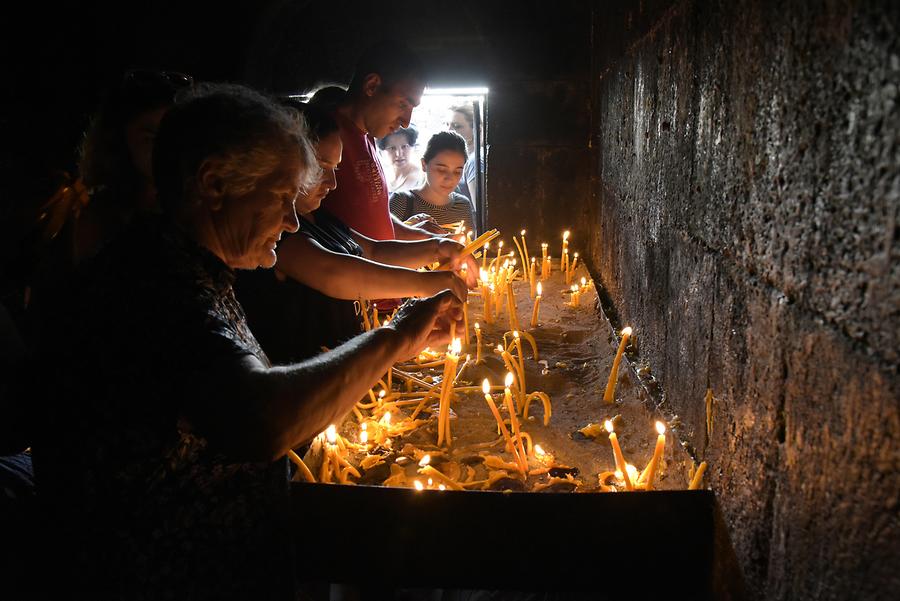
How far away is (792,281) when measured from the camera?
1.39m

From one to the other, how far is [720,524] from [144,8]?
7.72 metres

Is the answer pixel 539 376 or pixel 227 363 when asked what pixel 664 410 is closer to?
pixel 539 376

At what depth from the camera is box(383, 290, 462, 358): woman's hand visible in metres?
1.74

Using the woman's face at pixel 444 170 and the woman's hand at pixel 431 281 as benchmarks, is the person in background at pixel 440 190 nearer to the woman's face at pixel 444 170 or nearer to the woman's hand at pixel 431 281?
the woman's face at pixel 444 170

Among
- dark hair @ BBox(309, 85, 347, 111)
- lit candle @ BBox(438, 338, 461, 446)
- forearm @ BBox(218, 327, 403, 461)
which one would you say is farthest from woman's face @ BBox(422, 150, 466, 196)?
forearm @ BBox(218, 327, 403, 461)

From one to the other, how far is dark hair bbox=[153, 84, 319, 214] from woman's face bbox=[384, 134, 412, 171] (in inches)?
294

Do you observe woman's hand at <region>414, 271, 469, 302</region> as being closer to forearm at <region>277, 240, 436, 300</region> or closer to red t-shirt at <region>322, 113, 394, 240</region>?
forearm at <region>277, 240, 436, 300</region>

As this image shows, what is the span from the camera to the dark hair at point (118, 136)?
8.54ft

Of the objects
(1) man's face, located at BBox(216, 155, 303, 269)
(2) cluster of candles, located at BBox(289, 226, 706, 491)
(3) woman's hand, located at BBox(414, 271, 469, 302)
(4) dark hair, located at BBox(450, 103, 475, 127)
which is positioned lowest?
(2) cluster of candles, located at BBox(289, 226, 706, 491)

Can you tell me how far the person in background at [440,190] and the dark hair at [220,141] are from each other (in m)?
4.41

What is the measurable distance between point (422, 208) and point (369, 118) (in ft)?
7.75

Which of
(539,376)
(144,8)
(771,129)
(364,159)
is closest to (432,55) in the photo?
(144,8)

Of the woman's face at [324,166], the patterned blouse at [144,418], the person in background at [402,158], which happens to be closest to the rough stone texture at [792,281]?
the patterned blouse at [144,418]

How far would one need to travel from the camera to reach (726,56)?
193 cm
